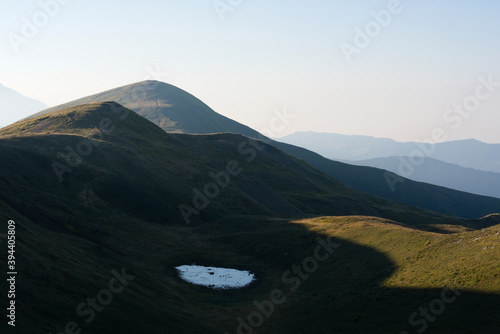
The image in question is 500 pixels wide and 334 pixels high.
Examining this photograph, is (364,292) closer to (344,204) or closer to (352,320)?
(352,320)

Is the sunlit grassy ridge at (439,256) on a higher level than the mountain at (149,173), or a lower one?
lower

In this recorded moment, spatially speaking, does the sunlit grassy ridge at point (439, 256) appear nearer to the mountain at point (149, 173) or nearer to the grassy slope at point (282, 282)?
the grassy slope at point (282, 282)

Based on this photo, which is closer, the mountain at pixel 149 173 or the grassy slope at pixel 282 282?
the grassy slope at pixel 282 282

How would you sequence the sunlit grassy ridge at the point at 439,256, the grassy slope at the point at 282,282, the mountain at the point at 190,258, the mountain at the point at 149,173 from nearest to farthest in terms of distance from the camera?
the grassy slope at the point at 282,282 < the mountain at the point at 190,258 < the sunlit grassy ridge at the point at 439,256 < the mountain at the point at 149,173

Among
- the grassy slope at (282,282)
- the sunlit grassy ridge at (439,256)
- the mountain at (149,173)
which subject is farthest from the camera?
the mountain at (149,173)

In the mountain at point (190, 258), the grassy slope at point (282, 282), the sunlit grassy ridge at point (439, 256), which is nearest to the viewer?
the grassy slope at point (282, 282)

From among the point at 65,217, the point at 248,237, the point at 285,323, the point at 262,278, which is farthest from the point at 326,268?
the point at 65,217

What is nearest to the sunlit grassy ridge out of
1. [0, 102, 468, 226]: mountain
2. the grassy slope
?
the grassy slope

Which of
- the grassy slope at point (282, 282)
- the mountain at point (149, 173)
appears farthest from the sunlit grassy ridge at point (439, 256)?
the mountain at point (149, 173)

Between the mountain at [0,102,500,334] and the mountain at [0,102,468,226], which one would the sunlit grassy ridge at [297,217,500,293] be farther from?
the mountain at [0,102,468,226]

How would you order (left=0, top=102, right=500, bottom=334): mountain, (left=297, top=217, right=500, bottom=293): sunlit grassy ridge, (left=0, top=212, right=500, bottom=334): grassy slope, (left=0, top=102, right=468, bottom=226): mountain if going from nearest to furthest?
(left=0, top=212, right=500, bottom=334): grassy slope, (left=0, top=102, right=500, bottom=334): mountain, (left=297, top=217, right=500, bottom=293): sunlit grassy ridge, (left=0, top=102, right=468, bottom=226): mountain
